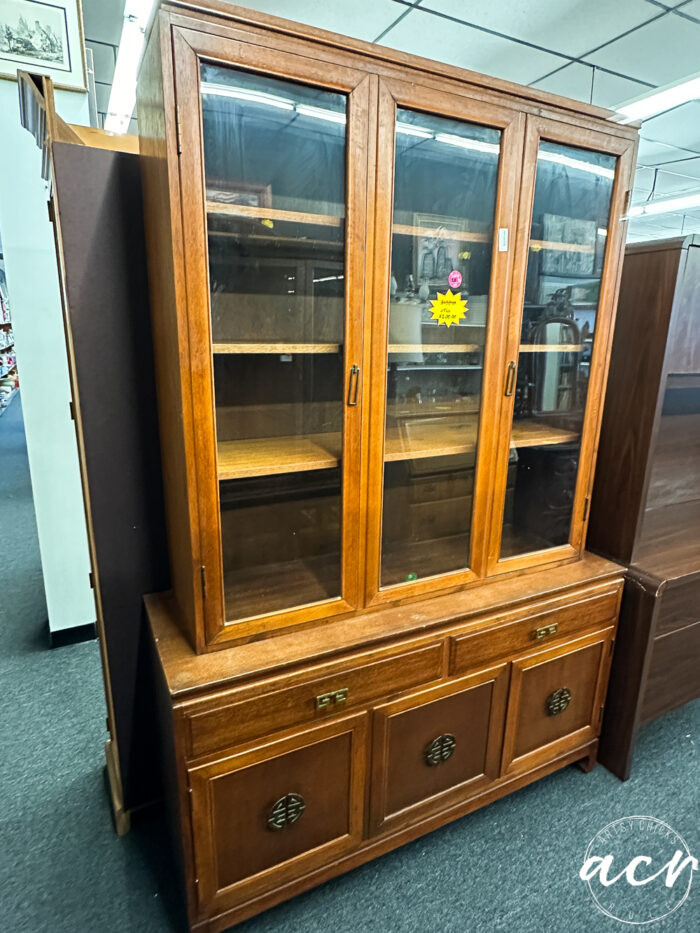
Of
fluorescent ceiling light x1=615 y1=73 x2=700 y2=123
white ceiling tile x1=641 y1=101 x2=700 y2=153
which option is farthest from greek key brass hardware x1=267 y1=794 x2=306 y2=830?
white ceiling tile x1=641 y1=101 x2=700 y2=153

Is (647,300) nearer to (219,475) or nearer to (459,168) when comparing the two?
(459,168)

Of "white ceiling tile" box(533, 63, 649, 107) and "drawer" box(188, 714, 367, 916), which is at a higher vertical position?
"white ceiling tile" box(533, 63, 649, 107)

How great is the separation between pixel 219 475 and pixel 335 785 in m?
0.87

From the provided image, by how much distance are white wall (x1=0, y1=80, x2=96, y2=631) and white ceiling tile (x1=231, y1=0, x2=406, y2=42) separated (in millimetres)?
1400

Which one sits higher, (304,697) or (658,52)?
(658,52)

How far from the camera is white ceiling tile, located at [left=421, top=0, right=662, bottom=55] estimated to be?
9.16 feet

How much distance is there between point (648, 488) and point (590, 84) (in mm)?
3382

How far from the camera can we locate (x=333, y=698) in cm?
131

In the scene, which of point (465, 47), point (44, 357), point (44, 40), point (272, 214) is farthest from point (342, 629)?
point (465, 47)

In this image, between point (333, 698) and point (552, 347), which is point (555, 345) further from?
point (333, 698)

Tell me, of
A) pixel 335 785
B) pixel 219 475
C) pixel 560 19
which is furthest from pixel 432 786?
pixel 560 19

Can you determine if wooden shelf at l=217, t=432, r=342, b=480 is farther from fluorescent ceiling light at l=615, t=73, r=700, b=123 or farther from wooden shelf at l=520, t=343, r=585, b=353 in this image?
fluorescent ceiling light at l=615, t=73, r=700, b=123

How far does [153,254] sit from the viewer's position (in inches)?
48.6

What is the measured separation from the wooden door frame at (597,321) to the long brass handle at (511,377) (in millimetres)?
13
